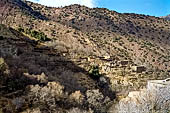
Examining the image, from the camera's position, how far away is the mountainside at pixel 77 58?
28750 millimetres

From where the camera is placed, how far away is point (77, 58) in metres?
54.5

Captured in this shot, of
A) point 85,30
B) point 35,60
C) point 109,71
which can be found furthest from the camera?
point 85,30

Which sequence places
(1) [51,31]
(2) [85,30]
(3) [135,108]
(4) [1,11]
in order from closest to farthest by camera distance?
1. (3) [135,108]
2. (1) [51,31]
3. (4) [1,11]
4. (2) [85,30]

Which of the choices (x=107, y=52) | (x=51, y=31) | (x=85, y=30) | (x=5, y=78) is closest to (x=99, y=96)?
(x=5, y=78)

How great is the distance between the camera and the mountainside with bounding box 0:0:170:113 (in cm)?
2875

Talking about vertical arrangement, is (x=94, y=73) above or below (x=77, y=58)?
below

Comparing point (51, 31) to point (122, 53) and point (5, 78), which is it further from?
point (5, 78)

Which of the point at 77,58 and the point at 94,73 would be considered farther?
the point at 77,58

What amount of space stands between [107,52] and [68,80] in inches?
1310

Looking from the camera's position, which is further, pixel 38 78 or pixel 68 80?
pixel 68 80

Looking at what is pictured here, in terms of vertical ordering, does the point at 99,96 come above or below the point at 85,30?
below

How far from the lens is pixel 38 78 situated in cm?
3167

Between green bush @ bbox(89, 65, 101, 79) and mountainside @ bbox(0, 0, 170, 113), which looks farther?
green bush @ bbox(89, 65, 101, 79)

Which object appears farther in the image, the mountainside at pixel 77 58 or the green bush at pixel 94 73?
the green bush at pixel 94 73
